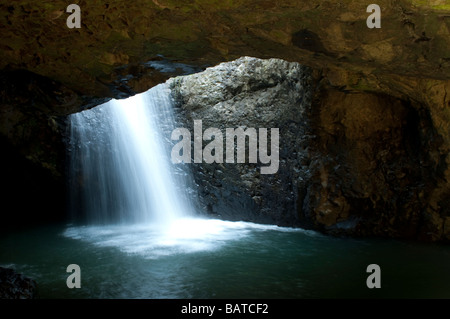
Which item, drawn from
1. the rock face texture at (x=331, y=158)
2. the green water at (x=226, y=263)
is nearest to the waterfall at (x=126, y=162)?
the rock face texture at (x=331, y=158)

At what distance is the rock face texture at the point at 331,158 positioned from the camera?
6.46 m

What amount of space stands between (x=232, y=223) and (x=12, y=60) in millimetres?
5712

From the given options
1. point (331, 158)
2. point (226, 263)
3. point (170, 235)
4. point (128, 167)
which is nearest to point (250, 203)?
point (170, 235)

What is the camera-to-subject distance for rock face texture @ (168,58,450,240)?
646 cm

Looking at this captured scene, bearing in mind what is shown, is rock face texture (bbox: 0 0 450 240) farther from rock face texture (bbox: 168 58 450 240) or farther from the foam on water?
the foam on water

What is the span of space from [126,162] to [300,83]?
533 cm

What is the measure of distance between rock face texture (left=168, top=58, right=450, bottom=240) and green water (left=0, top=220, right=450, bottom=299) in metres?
0.51

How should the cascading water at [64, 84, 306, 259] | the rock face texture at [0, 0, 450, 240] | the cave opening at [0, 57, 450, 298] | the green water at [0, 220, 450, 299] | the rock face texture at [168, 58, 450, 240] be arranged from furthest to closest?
1. the cascading water at [64, 84, 306, 259]
2. the rock face texture at [168, 58, 450, 240]
3. the cave opening at [0, 57, 450, 298]
4. the green water at [0, 220, 450, 299]
5. the rock face texture at [0, 0, 450, 240]

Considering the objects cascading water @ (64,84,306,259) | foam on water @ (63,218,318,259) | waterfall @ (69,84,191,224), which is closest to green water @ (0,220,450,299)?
foam on water @ (63,218,318,259)

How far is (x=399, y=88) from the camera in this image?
5.87 metres

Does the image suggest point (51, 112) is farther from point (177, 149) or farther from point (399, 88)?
point (399, 88)

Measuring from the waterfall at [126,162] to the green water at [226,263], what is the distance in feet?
6.28

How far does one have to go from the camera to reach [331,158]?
7.14 metres
